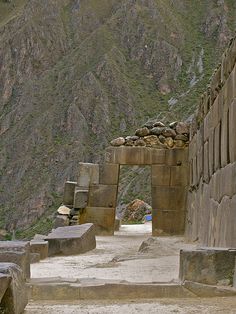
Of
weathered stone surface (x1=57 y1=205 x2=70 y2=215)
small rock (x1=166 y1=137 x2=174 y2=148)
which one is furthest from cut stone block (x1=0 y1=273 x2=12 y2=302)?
weathered stone surface (x1=57 y1=205 x2=70 y2=215)

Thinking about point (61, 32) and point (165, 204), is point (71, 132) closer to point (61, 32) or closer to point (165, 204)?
point (61, 32)

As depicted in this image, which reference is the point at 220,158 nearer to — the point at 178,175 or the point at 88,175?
the point at 178,175

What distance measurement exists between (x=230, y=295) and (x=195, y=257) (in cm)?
43

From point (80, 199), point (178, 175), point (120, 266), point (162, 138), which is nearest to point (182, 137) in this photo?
point (162, 138)

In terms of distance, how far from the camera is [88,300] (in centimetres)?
492

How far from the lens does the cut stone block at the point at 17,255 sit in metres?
Answer: 5.60

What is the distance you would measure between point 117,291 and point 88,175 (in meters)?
10.9

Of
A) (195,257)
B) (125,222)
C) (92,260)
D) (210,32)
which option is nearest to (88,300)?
(195,257)

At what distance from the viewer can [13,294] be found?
13.0 ft

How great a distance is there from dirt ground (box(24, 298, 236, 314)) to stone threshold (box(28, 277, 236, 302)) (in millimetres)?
167

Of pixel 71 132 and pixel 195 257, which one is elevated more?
pixel 71 132

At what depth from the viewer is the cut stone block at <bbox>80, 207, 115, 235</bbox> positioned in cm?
1568

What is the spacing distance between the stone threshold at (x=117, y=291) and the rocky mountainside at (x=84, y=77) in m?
34.5

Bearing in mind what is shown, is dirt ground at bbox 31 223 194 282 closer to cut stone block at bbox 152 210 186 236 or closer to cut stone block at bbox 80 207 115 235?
cut stone block at bbox 152 210 186 236
